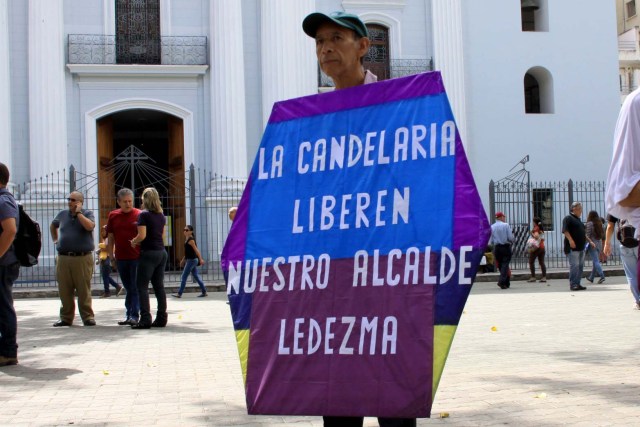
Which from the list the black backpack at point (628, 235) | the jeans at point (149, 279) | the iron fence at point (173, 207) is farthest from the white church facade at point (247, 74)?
the black backpack at point (628, 235)

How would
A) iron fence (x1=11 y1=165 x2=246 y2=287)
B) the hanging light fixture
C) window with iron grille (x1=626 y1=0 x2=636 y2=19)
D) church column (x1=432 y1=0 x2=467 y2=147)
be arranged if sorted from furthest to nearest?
window with iron grille (x1=626 y1=0 x2=636 y2=19), the hanging light fixture, church column (x1=432 y1=0 x2=467 y2=147), iron fence (x1=11 y1=165 x2=246 y2=287)

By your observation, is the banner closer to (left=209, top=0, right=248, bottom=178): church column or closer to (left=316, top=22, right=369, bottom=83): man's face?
(left=316, top=22, right=369, bottom=83): man's face

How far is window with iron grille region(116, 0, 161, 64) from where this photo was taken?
2402cm

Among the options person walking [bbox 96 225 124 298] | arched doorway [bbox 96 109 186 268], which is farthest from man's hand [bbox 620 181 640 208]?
arched doorway [bbox 96 109 186 268]

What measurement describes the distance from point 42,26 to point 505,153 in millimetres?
13910

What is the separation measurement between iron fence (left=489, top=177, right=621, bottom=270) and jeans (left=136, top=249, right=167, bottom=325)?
47.5 feet

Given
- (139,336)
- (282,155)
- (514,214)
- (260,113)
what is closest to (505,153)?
(514,214)

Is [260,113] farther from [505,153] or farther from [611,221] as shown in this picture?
[611,221]

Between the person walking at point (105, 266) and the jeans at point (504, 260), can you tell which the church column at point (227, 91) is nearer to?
the person walking at point (105, 266)

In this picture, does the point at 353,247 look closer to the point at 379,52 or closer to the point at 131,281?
A: the point at 131,281

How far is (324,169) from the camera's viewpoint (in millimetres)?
3209

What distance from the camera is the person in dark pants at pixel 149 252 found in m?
10.6

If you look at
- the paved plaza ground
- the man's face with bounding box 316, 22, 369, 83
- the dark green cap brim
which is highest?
the dark green cap brim

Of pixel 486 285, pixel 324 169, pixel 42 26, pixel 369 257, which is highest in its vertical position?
pixel 42 26
